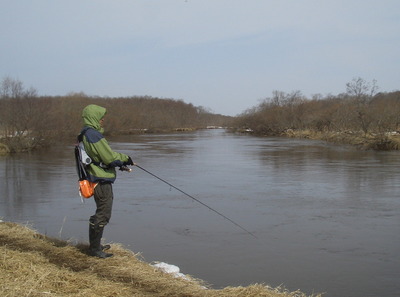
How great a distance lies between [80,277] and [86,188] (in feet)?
3.41

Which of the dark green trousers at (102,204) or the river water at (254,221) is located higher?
the dark green trousers at (102,204)

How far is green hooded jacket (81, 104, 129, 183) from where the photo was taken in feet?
14.5

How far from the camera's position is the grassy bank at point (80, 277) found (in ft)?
11.3

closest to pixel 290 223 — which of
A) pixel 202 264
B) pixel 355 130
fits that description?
pixel 202 264

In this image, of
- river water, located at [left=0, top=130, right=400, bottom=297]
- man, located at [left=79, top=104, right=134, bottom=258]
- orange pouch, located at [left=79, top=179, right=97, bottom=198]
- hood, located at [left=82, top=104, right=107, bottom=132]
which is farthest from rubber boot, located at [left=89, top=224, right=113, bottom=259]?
river water, located at [left=0, top=130, right=400, bottom=297]

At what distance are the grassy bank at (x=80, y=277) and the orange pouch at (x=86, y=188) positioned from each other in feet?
2.22

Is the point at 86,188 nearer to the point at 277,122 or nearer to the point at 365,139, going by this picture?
the point at 365,139

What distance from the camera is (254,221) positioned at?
27.2 feet

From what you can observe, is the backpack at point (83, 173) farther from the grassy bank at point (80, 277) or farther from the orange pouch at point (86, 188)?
the grassy bank at point (80, 277)

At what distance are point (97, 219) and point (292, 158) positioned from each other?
679 inches

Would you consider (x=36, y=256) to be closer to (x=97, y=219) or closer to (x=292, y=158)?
(x=97, y=219)

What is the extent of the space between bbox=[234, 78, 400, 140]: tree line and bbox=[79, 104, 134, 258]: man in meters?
25.7

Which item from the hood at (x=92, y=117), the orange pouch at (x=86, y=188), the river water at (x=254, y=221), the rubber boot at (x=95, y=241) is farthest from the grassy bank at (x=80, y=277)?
the hood at (x=92, y=117)

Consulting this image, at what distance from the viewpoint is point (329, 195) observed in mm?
10961
